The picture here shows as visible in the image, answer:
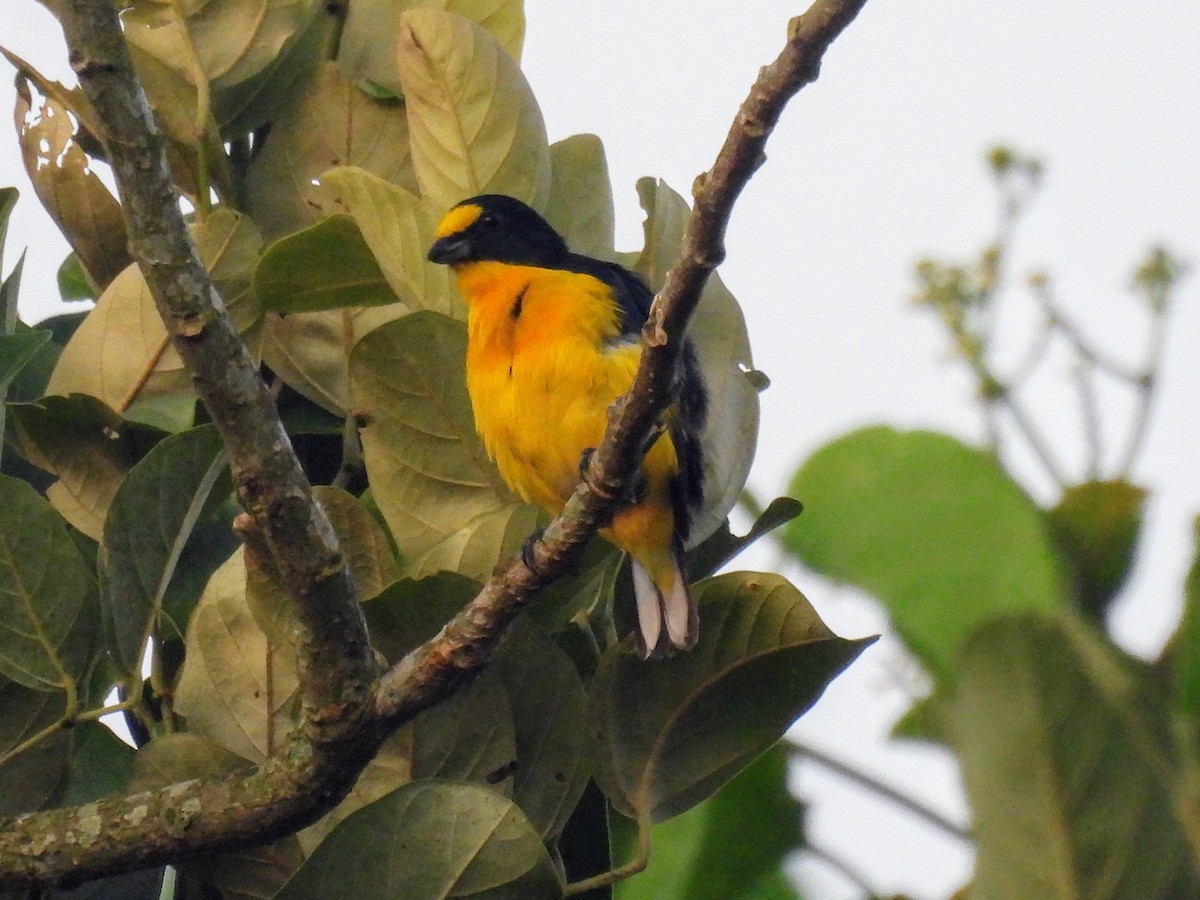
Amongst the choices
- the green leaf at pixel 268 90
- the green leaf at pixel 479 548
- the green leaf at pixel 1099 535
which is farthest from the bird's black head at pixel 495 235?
the green leaf at pixel 1099 535

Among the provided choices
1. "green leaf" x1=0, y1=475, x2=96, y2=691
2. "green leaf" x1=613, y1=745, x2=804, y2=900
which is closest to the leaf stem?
"green leaf" x1=0, y1=475, x2=96, y2=691

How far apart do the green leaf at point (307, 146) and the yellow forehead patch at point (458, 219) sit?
0.13 m

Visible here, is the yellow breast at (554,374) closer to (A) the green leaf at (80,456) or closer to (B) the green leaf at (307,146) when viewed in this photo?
(B) the green leaf at (307,146)

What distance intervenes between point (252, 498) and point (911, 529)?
1295 mm

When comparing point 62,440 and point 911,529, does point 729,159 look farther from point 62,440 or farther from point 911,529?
point 62,440

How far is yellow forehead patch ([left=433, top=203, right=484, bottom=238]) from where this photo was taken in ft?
7.57

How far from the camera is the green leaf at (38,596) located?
1.88 metres

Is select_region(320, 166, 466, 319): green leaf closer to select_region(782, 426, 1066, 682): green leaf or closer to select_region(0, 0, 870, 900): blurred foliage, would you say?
select_region(0, 0, 870, 900): blurred foliage

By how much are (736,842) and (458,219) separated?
6.46 feet

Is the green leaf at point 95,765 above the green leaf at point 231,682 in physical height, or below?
below

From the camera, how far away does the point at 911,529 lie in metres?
0.42

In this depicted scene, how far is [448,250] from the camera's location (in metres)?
2.42

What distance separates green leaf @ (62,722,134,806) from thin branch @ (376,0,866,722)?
1.57 ft

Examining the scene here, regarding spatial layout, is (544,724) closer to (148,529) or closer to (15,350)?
(148,529)
